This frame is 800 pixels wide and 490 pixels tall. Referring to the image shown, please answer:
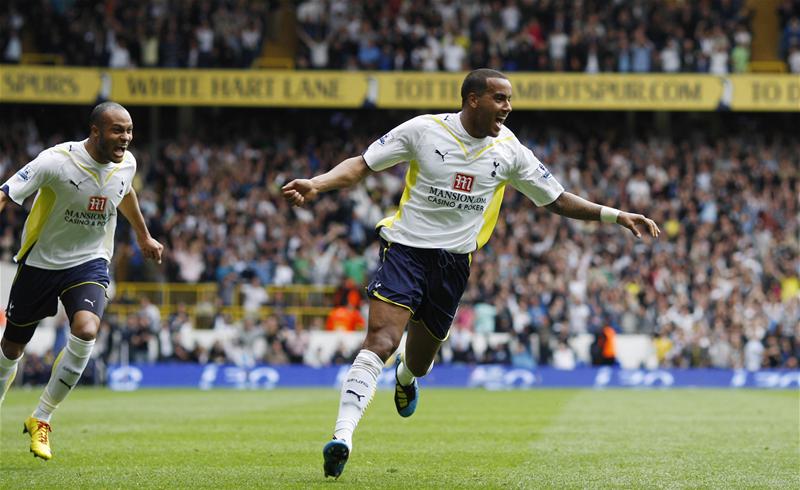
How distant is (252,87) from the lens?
111 ft

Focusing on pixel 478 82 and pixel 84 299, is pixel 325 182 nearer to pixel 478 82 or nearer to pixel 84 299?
pixel 478 82

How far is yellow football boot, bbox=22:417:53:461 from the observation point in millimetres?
8945

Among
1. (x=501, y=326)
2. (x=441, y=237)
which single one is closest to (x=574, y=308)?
(x=501, y=326)

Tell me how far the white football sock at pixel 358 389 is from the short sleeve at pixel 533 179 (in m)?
1.89

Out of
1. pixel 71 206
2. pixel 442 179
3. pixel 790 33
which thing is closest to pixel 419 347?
pixel 442 179

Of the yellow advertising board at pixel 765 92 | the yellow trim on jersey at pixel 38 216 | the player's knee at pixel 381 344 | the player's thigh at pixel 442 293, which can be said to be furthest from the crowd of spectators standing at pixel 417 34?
the player's knee at pixel 381 344

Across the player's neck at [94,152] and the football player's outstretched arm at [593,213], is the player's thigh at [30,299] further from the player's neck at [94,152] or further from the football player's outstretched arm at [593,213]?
the football player's outstretched arm at [593,213]

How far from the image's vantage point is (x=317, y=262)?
3006 centimetres

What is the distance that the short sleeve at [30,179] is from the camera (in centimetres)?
896

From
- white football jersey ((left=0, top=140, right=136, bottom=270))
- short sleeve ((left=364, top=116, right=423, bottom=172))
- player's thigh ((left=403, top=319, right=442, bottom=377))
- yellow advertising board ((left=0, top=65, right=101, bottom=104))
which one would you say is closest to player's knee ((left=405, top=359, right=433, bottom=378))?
Result: player's thigh ((left=403, top=319, right=442, bottom=377))

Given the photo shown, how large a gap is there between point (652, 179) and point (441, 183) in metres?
25.8

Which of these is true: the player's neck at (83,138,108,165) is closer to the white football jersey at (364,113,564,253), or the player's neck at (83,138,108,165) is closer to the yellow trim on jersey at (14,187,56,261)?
the yellow trim on jersey at (14,187,56,261)

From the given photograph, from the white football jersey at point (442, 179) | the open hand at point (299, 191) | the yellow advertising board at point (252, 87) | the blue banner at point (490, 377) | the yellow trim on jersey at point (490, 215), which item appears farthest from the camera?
the yellow advertising board at point (252, 87)

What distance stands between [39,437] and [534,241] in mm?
23093
